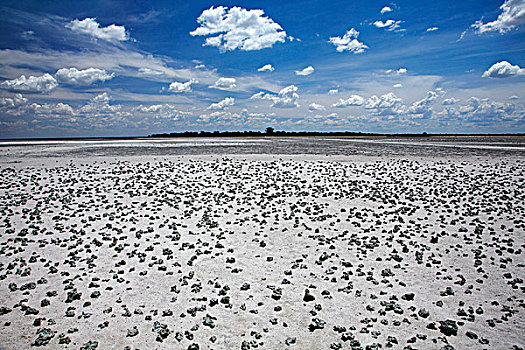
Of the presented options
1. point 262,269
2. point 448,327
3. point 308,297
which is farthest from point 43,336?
point 448,327

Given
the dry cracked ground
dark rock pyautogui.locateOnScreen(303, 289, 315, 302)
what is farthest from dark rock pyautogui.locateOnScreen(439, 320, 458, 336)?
dark rock pyautogui.locateOnScreen(303, 289, 315, 302)

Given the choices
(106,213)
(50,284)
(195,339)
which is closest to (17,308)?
(50,284)

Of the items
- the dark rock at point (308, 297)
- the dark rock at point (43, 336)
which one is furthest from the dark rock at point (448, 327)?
the dark rock at point (43, 336)

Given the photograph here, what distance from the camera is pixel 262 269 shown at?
779cm

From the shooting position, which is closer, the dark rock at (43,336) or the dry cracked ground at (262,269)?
the dark rock at (43,336)

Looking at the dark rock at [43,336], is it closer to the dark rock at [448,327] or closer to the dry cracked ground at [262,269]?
the dry cracked ground at [262,269]

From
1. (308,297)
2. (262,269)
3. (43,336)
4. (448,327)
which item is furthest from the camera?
(262,269)

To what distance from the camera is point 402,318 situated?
5844mm

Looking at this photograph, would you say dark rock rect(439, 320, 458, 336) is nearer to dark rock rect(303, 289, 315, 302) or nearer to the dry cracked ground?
the dry cracked ground

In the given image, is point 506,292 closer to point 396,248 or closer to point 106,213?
point 396,248

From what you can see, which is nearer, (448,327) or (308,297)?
(448,327)

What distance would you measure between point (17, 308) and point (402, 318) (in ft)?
23.0

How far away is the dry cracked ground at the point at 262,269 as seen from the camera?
548 centimetres

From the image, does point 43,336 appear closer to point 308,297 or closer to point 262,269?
point 262,269
